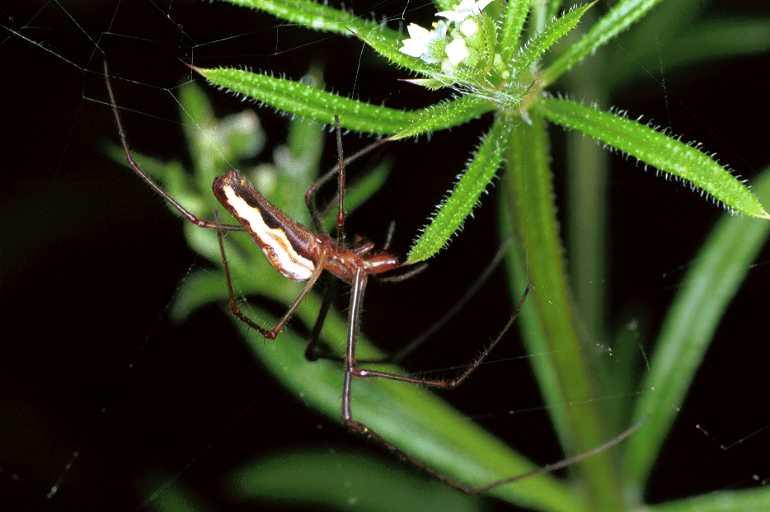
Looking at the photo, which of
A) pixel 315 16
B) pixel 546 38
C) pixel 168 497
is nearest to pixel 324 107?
pixel 315 16

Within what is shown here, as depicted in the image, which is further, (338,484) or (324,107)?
(338,484)

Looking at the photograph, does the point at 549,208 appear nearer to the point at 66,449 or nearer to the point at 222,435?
the point at 222,435

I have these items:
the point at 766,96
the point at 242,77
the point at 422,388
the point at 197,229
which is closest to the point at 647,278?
the point at 766,96

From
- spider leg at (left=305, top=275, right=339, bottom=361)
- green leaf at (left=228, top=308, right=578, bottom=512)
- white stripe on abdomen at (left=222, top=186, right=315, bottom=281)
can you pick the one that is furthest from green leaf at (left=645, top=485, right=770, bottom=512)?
white stripe on abdomen at (left=222, top=186, right=315, bottom=281)

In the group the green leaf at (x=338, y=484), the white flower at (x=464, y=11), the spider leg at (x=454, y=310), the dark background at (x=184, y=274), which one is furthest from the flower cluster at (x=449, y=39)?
the green leaf at (x=338, y=484)

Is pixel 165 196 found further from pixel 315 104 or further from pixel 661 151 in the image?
pixel 661 151

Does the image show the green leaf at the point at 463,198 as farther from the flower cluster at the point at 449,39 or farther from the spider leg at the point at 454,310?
the spider leg at the point at 454,310
